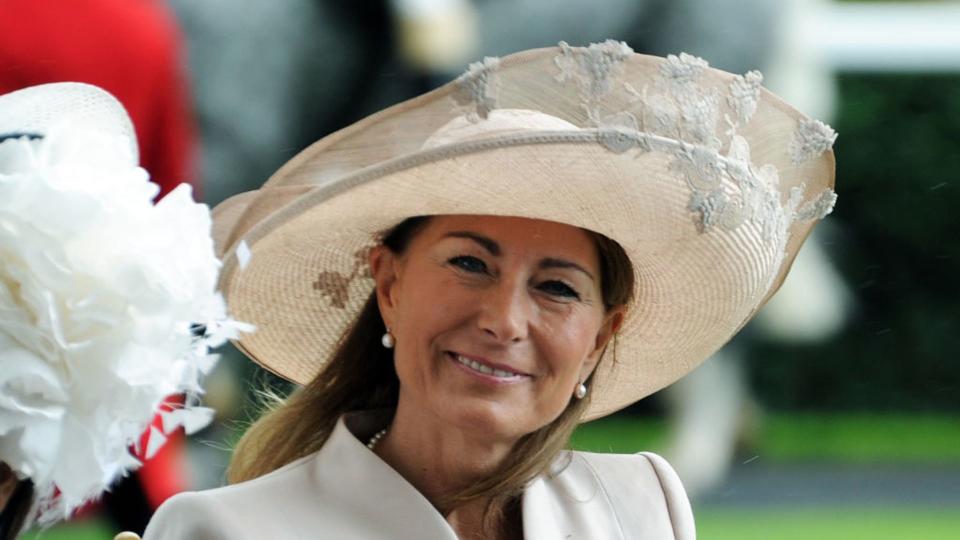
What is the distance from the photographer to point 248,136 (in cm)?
880

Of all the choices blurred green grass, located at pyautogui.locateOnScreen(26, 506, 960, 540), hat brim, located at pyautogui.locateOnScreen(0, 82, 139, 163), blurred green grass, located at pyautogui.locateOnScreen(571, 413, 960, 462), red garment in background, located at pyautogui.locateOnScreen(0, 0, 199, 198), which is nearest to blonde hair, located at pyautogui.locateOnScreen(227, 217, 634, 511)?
hat brim, located at pyautogui.locateOnScreen(0, 82, 139, 163)

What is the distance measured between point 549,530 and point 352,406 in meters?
0.38

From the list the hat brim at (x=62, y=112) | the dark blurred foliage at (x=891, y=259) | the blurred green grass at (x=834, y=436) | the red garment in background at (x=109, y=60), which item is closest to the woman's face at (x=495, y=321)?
the hat brim at (x=62, y=112)

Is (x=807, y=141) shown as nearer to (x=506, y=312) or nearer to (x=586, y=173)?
(x=586, y=173)

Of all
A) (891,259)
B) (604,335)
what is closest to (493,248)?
(604,335)

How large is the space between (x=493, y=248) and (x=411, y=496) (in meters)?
0.39

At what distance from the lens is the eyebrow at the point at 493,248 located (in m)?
2.81

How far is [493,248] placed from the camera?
281cm

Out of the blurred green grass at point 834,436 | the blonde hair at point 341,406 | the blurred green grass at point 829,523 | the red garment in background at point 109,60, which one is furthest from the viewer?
the blurred green grass at point 834,436

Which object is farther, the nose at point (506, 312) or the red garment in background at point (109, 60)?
the red garment in background at point (109, 60)

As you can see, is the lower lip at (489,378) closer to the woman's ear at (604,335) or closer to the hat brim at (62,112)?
the woman's ear at (604,335)

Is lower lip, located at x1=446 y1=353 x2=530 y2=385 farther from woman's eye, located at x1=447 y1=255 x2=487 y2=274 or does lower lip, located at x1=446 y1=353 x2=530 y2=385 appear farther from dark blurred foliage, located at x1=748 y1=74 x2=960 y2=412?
dark blurred foliage, located at x1=748 y1=74 x2=960 y2=412

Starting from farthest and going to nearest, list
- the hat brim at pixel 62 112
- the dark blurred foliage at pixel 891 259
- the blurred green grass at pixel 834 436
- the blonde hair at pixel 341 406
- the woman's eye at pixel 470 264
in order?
the dark blurred foliage at pixel 891 259 → the blurred green grass at pixel 834 436 → the blonde hair at pixel 341 406 → the woman's eye at pixel 470 264 → the hat brim at pixel 62 112

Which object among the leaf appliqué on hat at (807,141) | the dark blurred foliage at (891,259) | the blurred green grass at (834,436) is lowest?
the blurred green grass at (834,436)
